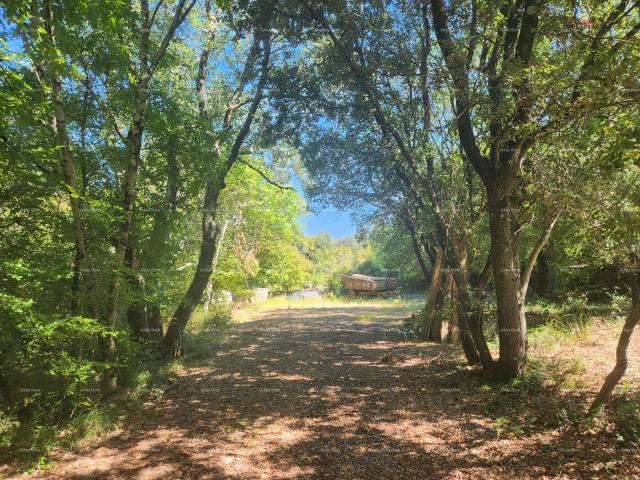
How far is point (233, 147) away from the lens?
9.95m

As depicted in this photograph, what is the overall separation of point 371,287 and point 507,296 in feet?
95.3

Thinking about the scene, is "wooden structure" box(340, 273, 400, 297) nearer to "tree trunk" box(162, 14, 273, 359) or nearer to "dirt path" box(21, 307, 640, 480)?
"tree trunk" box(162, 14, 273, 359)

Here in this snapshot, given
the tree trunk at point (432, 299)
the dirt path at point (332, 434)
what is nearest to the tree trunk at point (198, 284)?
the dirt path at point (332, 434)

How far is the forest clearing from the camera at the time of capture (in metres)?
4.32

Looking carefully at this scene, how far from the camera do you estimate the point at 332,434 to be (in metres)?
4.94

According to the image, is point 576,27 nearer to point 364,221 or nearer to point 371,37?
point 371,37

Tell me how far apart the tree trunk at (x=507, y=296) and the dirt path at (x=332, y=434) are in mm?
763

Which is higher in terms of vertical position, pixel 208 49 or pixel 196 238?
pixel 208 49

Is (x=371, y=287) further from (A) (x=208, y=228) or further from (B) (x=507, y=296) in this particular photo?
(B) (x=507, y=296)

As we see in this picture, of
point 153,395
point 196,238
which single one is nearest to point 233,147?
point 196,238

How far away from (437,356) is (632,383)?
3842 millimetres

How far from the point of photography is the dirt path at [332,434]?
3.96 m

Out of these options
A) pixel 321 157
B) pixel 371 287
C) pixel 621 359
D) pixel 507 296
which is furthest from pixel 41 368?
pixel 371 287

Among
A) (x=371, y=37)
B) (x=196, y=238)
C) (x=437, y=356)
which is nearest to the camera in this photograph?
(x=371, y=37)
